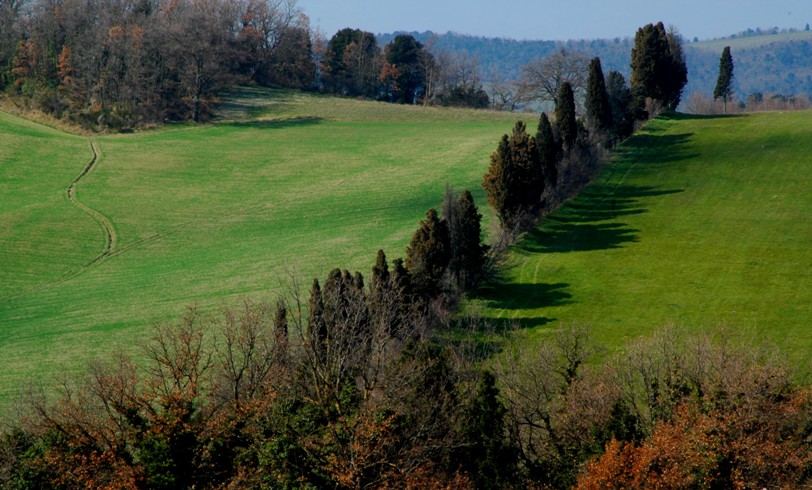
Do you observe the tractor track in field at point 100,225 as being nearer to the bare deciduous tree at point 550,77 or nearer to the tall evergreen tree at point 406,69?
the tall evergreen tree at point 406,69

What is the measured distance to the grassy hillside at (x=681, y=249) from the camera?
5016cm

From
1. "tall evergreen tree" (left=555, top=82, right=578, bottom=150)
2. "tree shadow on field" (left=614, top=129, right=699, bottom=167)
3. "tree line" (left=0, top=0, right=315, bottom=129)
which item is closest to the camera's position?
"tall evergreen tree" (left=555, top=82, right=578, bottom=150)

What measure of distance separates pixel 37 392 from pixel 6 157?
51568mm

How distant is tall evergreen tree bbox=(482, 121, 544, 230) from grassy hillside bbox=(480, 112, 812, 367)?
2141mm

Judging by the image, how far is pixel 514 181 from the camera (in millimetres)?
62844

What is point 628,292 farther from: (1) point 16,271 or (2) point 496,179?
(1) point 16,271

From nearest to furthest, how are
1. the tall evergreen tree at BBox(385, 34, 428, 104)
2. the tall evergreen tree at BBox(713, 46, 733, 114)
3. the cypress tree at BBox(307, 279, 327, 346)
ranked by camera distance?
1. the cypress tree at BBox(307, 279, 327, 346)
2. the tall evergreen tree at BBox(713, 46, 733, 114)
3. the tall evergreen tree at BBox(385, 34, 428, 104)

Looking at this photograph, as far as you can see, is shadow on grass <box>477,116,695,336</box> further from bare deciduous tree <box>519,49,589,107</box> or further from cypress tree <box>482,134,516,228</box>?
bare deciduous tree <box>519,49,589,107</box>

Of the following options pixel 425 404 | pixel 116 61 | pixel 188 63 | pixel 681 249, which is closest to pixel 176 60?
pixel 188 63

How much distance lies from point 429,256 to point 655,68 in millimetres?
54623

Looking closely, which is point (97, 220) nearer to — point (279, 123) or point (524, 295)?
point (524, 295)

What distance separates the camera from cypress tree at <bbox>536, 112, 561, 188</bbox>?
226 feet

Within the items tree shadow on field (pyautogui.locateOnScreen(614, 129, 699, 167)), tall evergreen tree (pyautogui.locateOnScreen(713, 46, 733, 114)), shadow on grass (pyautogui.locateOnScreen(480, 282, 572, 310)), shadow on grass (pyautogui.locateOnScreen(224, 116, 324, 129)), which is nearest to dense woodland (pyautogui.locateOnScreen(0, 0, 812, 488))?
shadow on grass (pyautogui.locateOnScreen(480, 282, 572, 310))

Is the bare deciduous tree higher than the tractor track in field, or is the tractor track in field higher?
the bare deciduous tree
